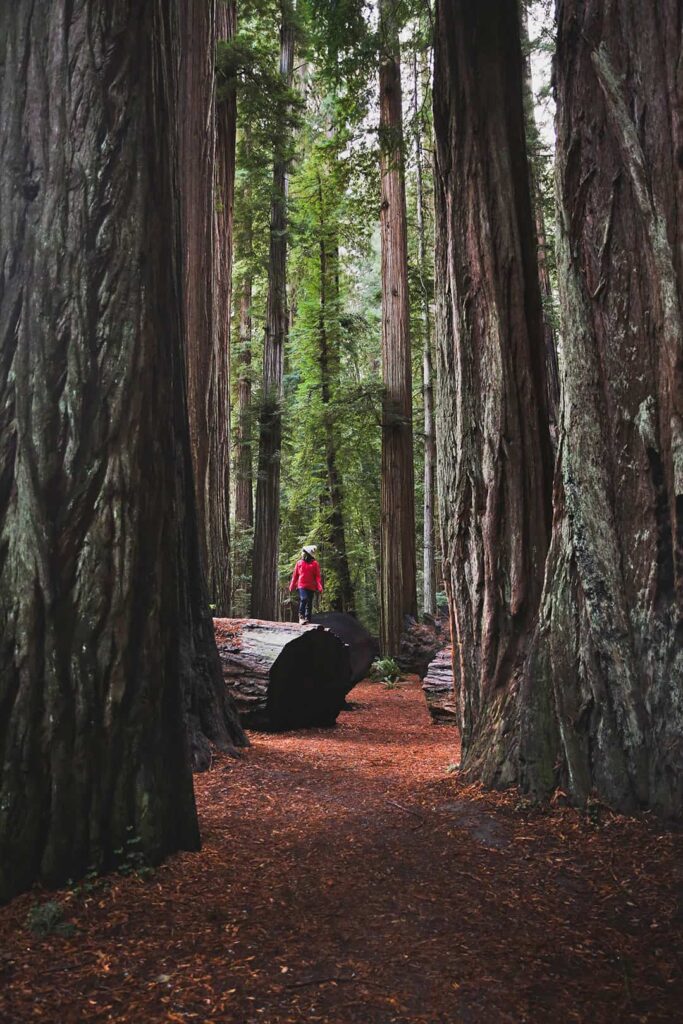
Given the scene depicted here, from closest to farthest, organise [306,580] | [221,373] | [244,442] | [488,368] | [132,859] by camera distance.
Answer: [132,859] < [488,368] < [221,373] < [306,580] < [244,442]

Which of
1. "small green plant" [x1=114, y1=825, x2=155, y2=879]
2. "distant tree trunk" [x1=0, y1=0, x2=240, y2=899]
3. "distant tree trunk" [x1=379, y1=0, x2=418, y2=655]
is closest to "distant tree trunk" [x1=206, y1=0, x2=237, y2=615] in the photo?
"distant tree trunk" [x1=379, y1=0, x2=418, y2=655]

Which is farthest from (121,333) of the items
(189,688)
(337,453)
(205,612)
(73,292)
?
(337,453)

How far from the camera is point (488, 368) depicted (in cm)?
515

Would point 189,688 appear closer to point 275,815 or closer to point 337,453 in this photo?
point 275,815

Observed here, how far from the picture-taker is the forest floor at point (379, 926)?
2170 mm

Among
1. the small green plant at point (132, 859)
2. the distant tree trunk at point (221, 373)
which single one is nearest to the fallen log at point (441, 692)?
the distant tree trunk at point (221, 373)

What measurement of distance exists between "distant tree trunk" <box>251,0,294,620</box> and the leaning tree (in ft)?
37.0

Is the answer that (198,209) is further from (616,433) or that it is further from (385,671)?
(385,671)

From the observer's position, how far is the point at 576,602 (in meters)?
3.99

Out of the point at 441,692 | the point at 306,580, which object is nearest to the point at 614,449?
the point at 441,692

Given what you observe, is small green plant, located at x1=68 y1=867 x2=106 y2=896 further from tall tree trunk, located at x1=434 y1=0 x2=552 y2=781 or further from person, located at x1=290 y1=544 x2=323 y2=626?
person, located at x1=290 y1=544 x2=323 y2=626

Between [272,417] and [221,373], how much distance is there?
5.57 meters

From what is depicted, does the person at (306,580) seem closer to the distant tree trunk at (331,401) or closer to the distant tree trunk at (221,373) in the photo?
the distant tree trunk at (331,401)

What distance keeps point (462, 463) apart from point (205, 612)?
2199 millimetres
